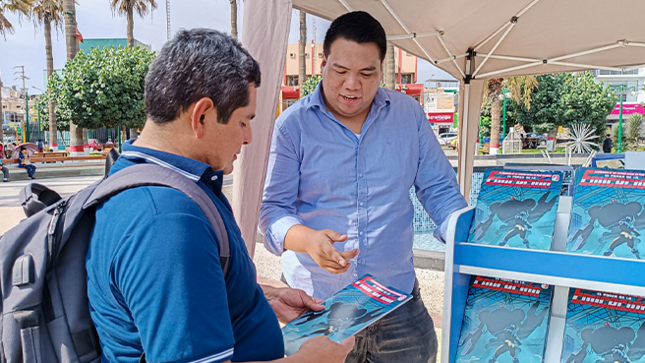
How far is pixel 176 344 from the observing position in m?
0.75

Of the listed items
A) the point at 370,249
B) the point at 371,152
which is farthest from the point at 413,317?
the point at 371,152

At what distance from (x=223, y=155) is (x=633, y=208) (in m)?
1.15

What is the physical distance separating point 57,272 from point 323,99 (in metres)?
1.31

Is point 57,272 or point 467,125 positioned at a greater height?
point 467,125

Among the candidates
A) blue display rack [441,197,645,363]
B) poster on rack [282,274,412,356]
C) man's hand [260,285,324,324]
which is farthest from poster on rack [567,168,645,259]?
man's hand [260,285,324,324]

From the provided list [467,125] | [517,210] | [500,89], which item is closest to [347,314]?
[517,210]

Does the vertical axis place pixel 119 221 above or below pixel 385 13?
below

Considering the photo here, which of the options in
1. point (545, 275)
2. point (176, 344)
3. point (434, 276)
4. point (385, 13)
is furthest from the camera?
point (434, 276)

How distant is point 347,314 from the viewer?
50.6 inches

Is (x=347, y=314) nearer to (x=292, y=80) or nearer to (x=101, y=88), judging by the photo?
(x=101, y=88)

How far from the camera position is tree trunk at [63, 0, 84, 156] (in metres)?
17.2

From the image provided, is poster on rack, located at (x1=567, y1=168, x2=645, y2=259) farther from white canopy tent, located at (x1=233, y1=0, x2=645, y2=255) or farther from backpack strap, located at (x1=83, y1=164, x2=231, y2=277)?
white canopy tent, located at (x1=233, y1=0, x2=645, y2=255)

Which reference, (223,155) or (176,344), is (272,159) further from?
(176,344)

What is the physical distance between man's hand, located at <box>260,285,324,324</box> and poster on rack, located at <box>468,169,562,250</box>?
20.8 inches
